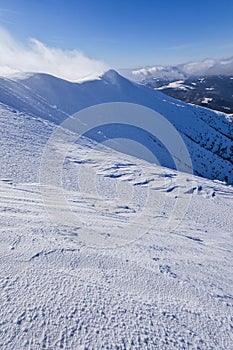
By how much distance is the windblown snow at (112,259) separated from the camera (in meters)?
2.01

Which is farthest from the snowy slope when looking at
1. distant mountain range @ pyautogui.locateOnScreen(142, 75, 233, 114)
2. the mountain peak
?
distant mountain range @ pyautogui.locateOnScreen(142, 75, 233, 114)

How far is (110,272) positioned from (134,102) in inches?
905

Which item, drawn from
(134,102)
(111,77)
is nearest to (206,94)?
(111,77)

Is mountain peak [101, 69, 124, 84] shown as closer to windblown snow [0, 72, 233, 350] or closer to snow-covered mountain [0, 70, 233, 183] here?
snow-covered mountain [0, 70, 233, 183]

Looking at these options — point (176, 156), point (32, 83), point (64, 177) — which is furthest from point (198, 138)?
point (64, 177)

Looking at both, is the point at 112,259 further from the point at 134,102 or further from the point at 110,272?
the point at 134,102

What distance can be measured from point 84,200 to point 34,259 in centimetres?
238

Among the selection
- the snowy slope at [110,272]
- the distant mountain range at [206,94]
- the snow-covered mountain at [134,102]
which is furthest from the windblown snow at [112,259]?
the distant mountain range at [206,94]

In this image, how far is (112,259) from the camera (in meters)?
3.00

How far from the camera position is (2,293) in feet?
7.06

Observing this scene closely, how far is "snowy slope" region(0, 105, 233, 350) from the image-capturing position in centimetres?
199

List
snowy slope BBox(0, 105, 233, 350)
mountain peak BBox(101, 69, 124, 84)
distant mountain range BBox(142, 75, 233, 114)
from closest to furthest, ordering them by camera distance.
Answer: snowy slope BBox(0, 105, 233, 350) < mountain peak BBox(101, 69, 124, 84) < distant mountain range BBox(142, 75, 233, 114)

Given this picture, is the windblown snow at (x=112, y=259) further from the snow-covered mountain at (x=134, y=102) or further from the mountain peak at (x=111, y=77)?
the mountain peak at (x=111, y=77)

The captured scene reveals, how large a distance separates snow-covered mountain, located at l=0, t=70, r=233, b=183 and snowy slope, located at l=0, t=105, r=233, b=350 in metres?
6.61
